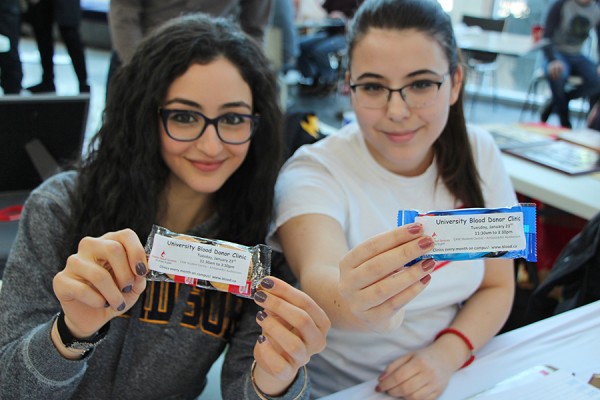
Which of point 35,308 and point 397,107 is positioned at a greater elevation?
point 397,107

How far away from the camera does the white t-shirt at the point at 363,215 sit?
4.05ft

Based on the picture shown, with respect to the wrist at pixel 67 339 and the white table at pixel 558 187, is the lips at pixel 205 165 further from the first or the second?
the white table at pixel 558 187

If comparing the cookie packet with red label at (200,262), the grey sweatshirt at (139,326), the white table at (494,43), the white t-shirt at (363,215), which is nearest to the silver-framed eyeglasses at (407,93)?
the white t-shirt at (363,215)

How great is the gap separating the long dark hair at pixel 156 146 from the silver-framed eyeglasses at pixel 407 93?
0.67ft

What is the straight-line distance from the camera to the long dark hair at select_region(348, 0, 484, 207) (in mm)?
1232

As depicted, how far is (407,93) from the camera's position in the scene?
123 cm

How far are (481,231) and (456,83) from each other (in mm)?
662

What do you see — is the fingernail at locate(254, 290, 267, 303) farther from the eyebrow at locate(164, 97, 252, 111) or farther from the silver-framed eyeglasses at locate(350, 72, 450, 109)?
the silver-framed eyeglasses at locate(350, 72, 450, 109)

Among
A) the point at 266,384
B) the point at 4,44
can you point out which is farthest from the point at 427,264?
the point at 4,44

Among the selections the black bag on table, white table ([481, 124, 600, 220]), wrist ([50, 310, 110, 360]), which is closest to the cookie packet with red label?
wrist ([50, 310, 110, 360])

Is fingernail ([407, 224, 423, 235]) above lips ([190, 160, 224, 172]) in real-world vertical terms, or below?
above

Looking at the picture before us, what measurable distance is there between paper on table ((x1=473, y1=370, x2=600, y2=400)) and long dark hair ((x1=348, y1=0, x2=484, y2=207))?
18.3 inches

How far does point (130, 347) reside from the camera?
1128 millimetres

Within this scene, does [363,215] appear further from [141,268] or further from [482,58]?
[482,58]
